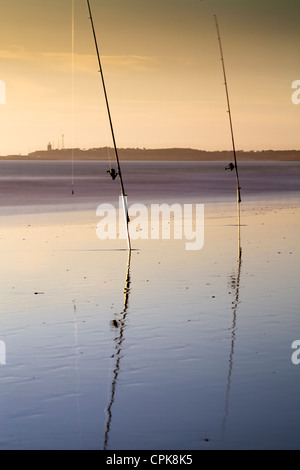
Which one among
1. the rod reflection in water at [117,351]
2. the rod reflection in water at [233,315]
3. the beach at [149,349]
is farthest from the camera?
the rod reflection in water at [233,315]

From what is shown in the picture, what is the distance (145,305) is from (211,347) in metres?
2.66

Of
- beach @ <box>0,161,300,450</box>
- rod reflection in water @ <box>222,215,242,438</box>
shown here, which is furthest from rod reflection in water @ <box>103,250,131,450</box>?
rod reflection in water @ <box>222,215,242,438</box>

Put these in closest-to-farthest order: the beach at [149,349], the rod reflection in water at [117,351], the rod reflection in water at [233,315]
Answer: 1. the beach at [149,349]
2. the rod reflection in water at [117,351]
3. the rod reflection in water at [233,315]

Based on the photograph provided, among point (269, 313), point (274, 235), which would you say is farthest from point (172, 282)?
point (274, 235)

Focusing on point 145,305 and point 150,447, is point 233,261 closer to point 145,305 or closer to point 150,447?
point 145,305

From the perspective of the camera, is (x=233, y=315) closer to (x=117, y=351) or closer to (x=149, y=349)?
(x=149, y=349)

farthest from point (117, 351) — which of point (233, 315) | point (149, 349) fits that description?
point (233, 315)

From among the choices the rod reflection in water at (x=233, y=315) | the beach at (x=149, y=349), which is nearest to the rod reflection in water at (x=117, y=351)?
the beach at (x=149, y=349)

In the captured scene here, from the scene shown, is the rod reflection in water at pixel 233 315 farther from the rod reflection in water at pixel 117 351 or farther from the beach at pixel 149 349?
the rod reflection in water at pixel 117 351

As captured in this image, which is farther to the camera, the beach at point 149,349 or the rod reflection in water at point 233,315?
the rod reflection in water at point 233,315

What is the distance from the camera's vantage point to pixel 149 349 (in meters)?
9.28

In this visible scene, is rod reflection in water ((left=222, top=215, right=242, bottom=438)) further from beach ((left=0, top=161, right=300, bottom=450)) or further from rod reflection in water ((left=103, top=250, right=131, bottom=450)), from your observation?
rod reflection in water ((left=103, top=250, right=131, bottom=450))

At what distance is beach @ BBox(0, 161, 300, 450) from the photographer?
22.1ft

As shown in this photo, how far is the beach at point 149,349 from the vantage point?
674 cm
